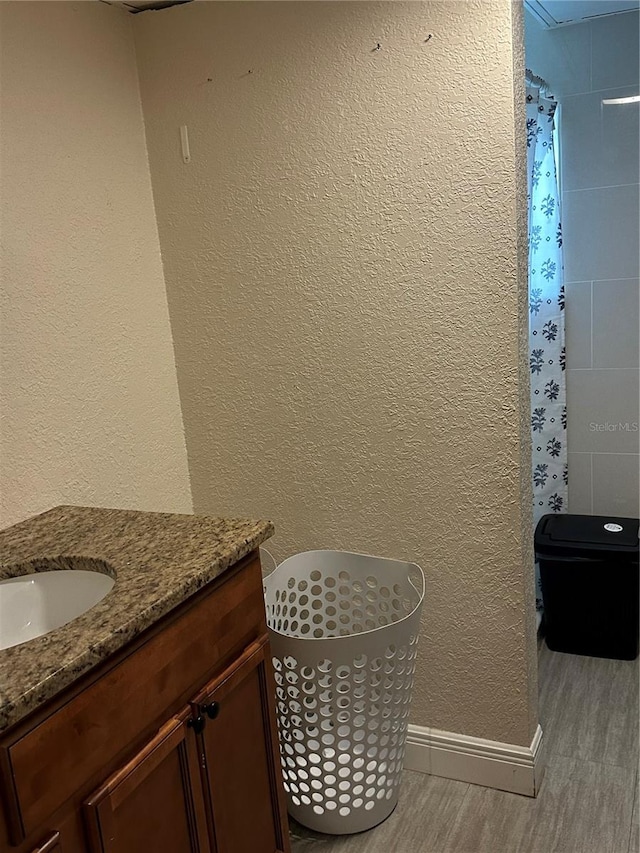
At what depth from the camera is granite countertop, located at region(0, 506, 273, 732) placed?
0.98m

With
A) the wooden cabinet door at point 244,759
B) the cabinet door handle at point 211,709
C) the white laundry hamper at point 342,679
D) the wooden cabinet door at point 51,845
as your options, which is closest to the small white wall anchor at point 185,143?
the white laundry hamper at point 342,679

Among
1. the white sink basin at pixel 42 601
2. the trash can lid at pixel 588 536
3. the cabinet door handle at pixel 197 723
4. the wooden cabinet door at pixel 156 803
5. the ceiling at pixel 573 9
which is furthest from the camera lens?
the trash can lid at pixel 588 536

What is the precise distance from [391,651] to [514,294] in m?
0.89

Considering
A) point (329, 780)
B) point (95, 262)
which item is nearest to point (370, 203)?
point (95, 262)

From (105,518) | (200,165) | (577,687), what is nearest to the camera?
(105,518)

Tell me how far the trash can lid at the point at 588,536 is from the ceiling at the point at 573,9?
173 centimetres

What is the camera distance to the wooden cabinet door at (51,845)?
3.22 feet

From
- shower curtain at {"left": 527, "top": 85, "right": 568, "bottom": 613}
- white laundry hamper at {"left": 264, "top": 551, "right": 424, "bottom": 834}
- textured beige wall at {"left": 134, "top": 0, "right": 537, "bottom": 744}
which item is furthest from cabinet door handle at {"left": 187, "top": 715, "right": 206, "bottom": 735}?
shower curtain at {"left": 527, "top": 85, "right": 568, "bottom": 613}

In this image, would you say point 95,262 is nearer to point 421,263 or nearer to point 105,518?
point 105,518

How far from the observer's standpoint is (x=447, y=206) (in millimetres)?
1735

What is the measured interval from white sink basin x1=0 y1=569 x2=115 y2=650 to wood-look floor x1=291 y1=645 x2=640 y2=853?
35.4 inches

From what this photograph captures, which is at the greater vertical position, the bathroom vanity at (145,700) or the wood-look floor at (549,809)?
Result: the bathroom vanity at (145,700)

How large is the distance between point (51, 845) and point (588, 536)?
202 centimetres

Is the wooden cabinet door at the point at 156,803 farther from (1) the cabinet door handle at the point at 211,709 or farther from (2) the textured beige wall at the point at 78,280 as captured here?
(2) the textured beige wall at the point at 78,280
